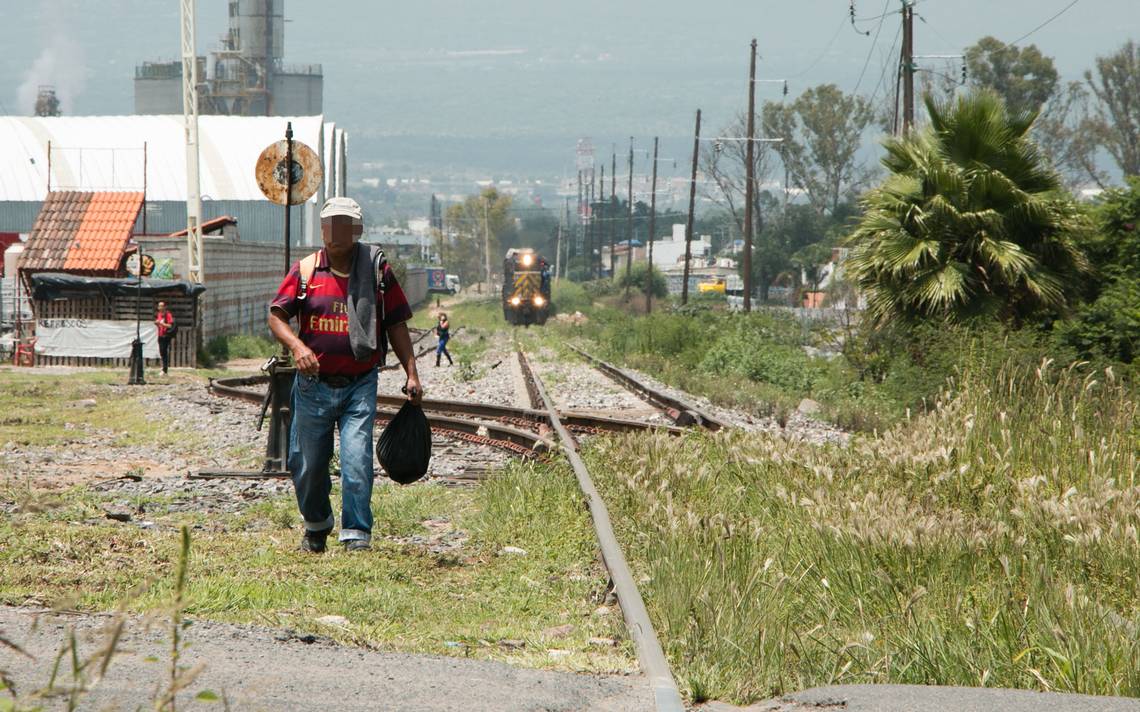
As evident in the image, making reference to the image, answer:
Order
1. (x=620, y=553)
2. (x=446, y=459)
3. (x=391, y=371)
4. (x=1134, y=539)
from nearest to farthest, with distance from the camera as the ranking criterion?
(x=1134, y=539), (x=620, y=553), (x=446, y=459), (x=391, y=371)

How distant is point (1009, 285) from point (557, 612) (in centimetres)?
1335

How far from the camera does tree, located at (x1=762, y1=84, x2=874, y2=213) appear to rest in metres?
118

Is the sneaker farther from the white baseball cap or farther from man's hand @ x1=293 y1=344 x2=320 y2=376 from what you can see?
the white baseball cap

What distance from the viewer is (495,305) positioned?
98.9m

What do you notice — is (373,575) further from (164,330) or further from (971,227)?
(164,330)

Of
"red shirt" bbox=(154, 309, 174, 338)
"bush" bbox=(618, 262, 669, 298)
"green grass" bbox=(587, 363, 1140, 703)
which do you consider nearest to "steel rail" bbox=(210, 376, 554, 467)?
"green grass" bbox=(587, 363, 1140, 703)

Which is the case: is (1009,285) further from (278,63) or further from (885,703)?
(278,63)

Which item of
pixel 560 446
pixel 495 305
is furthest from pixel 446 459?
pixel 495 305

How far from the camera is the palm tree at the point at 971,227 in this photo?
18172 millimetres

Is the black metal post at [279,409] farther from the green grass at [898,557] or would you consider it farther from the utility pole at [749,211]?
the utility pole at [749,211]

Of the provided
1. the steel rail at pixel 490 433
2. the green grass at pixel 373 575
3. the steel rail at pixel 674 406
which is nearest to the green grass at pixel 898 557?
the green grass at pixel 373 575

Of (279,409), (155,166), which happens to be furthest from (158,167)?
(279,409)

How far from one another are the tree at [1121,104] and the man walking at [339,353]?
3494 inches

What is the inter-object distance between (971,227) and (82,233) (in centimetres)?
2596
